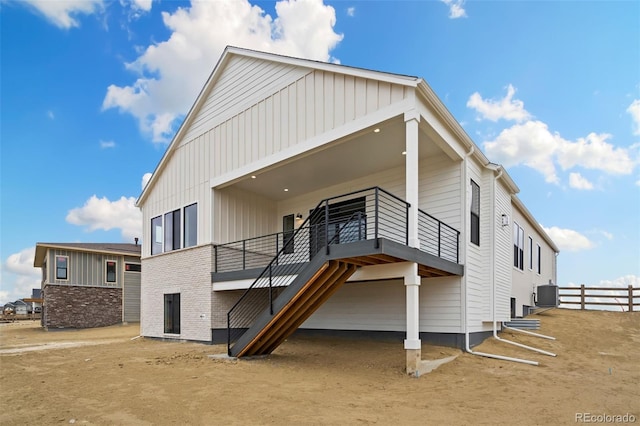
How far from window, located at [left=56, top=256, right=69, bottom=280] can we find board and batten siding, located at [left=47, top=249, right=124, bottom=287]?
124 millimetres

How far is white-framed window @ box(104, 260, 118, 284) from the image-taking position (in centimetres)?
2698

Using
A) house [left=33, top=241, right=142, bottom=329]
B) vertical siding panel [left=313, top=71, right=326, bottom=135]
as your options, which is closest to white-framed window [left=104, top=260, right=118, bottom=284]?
house [left=33, top=241, right=142, bottom=329]

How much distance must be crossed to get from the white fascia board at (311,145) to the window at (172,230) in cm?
284

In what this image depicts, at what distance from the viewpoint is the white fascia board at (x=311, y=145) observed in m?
9.07

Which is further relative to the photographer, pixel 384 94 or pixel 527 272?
pixel 527 272

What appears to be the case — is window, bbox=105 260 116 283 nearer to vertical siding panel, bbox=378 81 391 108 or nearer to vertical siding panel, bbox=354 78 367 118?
vertical siding panel, bbox=354 78 367 118

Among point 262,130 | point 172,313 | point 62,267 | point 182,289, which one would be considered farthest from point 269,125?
point 62,267

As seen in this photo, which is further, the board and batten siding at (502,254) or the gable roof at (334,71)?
the board and batten siding at (502,254)

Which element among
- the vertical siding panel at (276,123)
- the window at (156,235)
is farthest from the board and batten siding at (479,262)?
the window at (156,235)

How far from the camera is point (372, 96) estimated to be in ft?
31.1

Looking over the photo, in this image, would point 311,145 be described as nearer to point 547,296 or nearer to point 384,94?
point 384,94

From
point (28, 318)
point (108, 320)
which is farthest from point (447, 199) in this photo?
point (28, 318)

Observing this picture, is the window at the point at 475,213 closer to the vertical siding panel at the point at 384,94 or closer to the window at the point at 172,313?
the vertical siding panel at the point at 384,94

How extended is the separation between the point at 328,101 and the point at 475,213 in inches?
214
